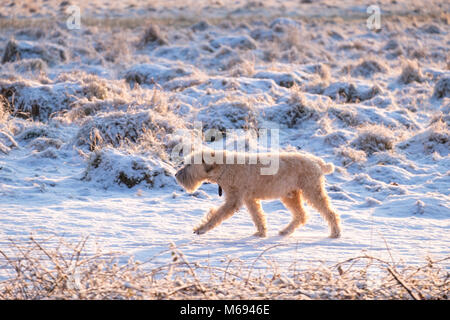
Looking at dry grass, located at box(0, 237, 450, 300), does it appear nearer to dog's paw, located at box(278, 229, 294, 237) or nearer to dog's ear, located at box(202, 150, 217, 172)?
dog's ear, located at box(202, 150, 217, 172)

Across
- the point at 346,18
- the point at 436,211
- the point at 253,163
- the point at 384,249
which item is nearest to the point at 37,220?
the point at 253,163

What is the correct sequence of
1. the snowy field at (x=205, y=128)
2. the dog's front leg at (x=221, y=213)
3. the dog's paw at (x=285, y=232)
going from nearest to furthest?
1. the dog's front leg at (x=221, y=213)
2. the snowy field at (x=205, y=128)
3. the dog's paw at (x=285, y=232)

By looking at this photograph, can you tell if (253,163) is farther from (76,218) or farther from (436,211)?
(436,211)

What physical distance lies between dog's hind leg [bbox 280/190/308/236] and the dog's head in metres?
1.07

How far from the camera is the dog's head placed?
7.02 meters

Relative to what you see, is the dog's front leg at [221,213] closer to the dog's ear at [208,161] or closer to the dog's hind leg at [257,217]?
the dog's hind leg at [257,217]

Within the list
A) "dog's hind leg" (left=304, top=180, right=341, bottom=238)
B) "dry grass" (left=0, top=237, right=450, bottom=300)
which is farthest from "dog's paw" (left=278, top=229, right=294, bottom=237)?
"dry grass" (left=0, top=237, right=450, bottom=300)

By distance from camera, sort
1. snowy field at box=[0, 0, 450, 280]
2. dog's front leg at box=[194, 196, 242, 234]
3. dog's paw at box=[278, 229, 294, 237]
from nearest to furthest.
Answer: dog's front leg at box=[194, 196, 242, 234]
snowy field at box=[0, 0, 450, 280]
dog's paw at box=[278, 229, 294, 237]

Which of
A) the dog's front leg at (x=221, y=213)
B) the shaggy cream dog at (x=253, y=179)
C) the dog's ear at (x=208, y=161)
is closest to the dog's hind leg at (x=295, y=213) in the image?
the shaggy cream dog at (x=253, y=179)

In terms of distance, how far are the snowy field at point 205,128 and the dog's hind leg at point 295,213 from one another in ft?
0.75

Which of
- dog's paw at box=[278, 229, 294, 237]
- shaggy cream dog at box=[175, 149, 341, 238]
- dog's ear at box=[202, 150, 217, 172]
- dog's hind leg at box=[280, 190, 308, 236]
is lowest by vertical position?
dog's paw at box=[278, 229, 294, 237]

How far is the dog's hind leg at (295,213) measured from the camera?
24.2 ft

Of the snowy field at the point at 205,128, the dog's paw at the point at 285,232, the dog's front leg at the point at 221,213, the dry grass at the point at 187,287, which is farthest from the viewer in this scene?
the dog's paw at the point at 285,232

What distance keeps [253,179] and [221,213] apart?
57cm
